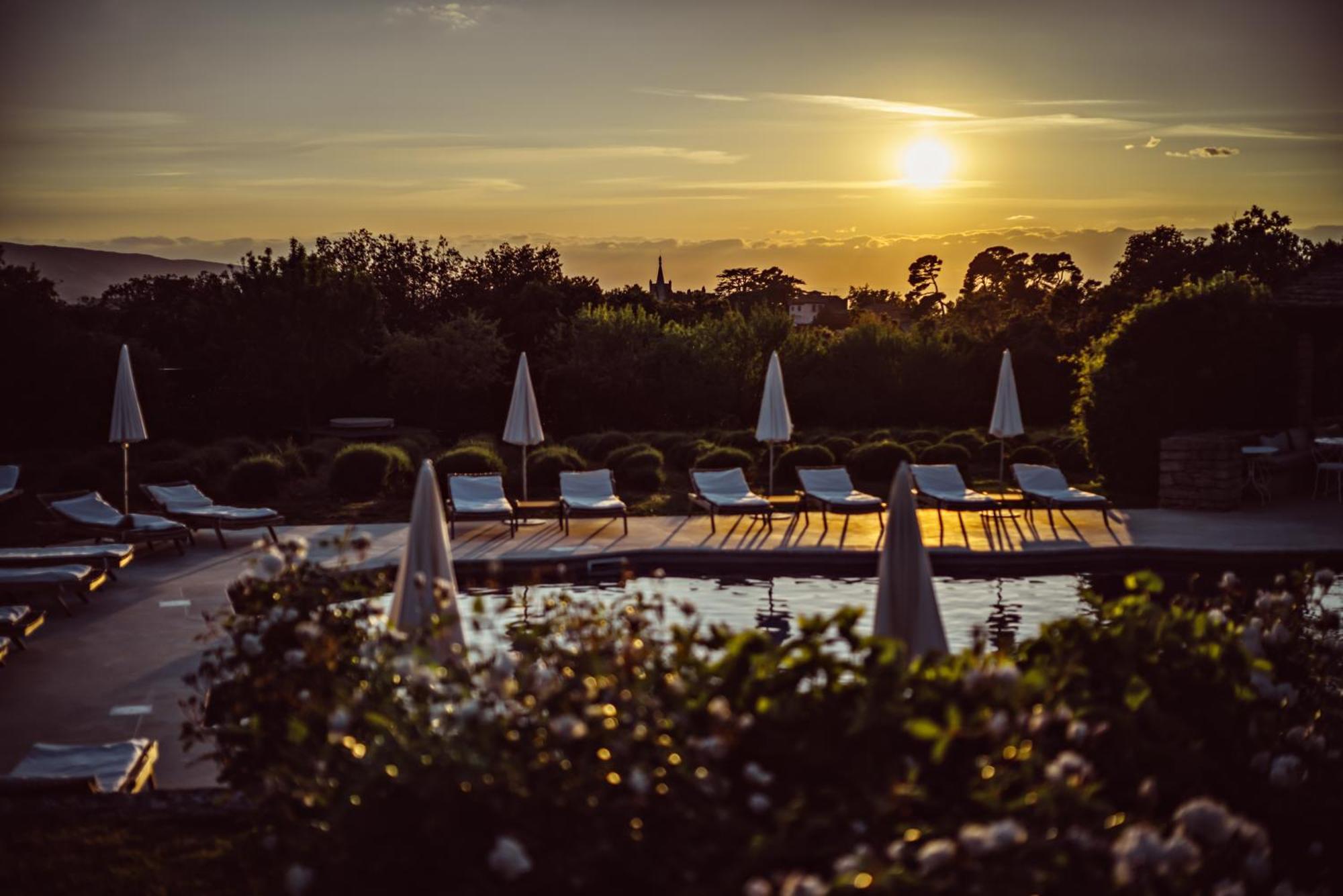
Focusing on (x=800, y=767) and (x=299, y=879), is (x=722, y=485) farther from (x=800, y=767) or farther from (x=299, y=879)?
(x=299, y=879)

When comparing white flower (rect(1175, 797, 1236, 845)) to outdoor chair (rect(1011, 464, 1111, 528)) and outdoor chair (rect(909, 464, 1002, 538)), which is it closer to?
outdoor chair (rect(909, 464, 1002, 538))

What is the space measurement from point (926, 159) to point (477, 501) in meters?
11.5

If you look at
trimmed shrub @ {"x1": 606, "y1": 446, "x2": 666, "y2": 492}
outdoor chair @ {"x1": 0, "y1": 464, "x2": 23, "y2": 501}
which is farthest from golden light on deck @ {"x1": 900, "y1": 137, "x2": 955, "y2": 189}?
outdoor chair @ {"x1": 0, "y1": 464, "x2": 23, "y2": 501}

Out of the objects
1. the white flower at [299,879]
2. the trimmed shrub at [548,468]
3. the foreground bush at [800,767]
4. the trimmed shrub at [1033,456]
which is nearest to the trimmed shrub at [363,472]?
the trimmed shrub at [548,468]

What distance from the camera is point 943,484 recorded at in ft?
44.4

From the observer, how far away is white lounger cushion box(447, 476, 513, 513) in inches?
496

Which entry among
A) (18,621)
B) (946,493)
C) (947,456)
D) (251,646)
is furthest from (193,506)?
(947,456)

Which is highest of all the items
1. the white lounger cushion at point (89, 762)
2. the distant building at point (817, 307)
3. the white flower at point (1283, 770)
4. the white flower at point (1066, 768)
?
the distant building at point (817, 307)

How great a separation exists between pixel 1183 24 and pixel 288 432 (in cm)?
1824

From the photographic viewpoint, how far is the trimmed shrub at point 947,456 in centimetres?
1694

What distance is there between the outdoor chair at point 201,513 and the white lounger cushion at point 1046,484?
8045 millimetres

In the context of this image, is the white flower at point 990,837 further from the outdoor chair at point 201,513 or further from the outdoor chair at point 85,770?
the outdoor chair at point 201,513

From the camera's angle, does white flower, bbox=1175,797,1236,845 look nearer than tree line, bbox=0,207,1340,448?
Yes

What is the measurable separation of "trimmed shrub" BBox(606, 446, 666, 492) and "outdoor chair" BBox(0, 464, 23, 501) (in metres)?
7.20
